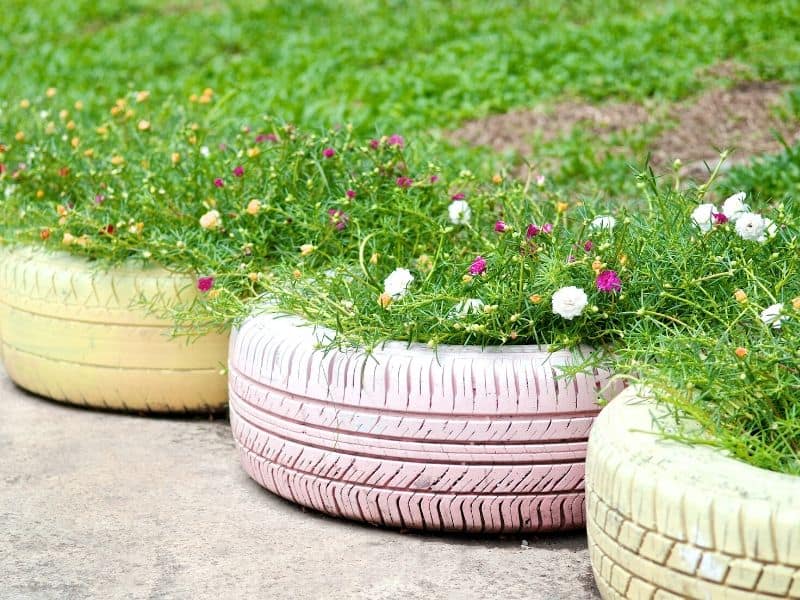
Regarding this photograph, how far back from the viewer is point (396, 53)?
9.52 meters

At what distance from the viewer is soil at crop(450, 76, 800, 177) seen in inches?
269

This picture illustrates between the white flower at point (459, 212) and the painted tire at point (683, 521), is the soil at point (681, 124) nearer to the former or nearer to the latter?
the white flower at point (459, 212)

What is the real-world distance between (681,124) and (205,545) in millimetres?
4618

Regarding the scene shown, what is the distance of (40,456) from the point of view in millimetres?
4168

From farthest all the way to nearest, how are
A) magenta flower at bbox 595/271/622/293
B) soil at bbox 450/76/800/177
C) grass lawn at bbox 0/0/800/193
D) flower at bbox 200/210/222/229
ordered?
grass lawn at bbox 0/0/800/193
soil at bbox 450/76/800/177
flower at bbox 200/210/222/229
magenta flower at bbox 595/271/622/293

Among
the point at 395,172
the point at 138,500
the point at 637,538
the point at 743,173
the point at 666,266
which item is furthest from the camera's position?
the point at 743,173

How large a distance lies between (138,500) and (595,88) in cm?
493

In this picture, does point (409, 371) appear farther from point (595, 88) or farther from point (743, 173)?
point (595, 88)

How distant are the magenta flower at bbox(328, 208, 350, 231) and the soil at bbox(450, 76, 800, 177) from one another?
9.22 ft

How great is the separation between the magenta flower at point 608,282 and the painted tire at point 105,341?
1.52m

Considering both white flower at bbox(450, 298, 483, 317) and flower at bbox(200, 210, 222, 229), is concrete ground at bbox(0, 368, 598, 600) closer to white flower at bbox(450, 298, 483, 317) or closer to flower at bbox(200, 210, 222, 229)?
white flower at bbox(450, 298, 483, 317)

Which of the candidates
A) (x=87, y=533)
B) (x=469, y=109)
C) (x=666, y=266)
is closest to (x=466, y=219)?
(x=666, y=266)

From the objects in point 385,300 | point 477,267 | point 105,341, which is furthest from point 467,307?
point 105,341

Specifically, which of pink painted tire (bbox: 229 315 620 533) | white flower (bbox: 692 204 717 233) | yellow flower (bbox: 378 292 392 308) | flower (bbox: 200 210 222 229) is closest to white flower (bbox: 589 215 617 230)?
white flower (bbox: 692 204 717 233)
